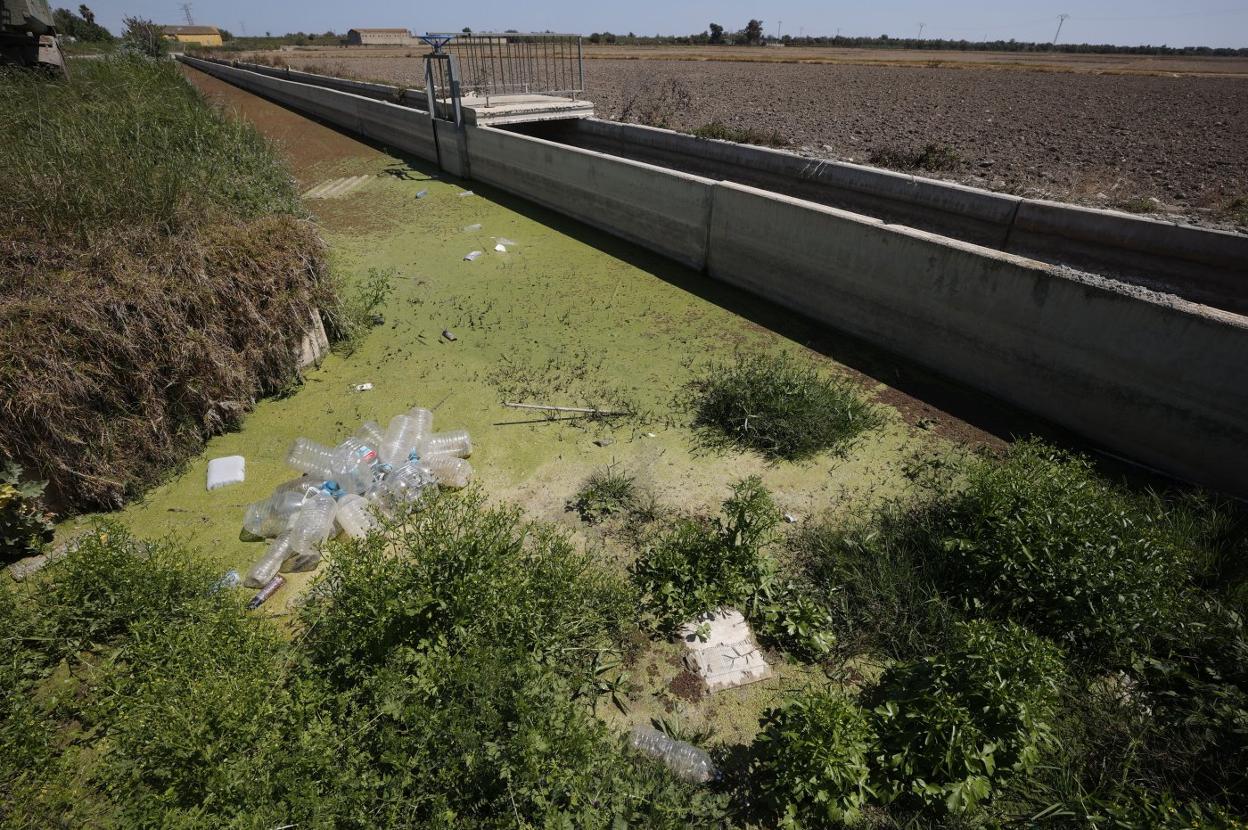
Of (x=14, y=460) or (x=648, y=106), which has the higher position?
(x=648, y=106)

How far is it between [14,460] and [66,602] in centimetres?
106

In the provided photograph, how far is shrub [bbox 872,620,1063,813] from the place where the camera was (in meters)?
2.14

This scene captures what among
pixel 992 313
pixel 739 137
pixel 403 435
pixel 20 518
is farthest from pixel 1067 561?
pixel 739 137

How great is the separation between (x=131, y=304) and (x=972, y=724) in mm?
4899

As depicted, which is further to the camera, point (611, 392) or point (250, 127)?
point (250, 127)

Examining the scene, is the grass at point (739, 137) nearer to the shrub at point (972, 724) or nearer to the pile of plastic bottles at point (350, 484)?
the pile of plastic bottles at point (350, 484)

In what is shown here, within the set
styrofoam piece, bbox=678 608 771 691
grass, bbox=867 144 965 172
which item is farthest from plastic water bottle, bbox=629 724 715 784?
grass, bbox=867 144 965 172

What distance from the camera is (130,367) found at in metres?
3.68

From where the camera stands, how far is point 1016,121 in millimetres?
14445

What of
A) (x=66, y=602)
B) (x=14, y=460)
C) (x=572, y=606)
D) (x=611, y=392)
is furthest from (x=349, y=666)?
(x=611, y=392)

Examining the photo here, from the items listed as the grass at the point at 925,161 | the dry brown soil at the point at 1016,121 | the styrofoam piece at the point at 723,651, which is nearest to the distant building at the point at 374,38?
the dry brown soil at the point at 1016,121

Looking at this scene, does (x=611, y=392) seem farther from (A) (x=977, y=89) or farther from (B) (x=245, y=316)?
(A) (x=977, y=89)

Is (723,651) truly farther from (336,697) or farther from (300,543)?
(300,543)

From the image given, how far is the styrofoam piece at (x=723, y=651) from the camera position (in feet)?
9.02
